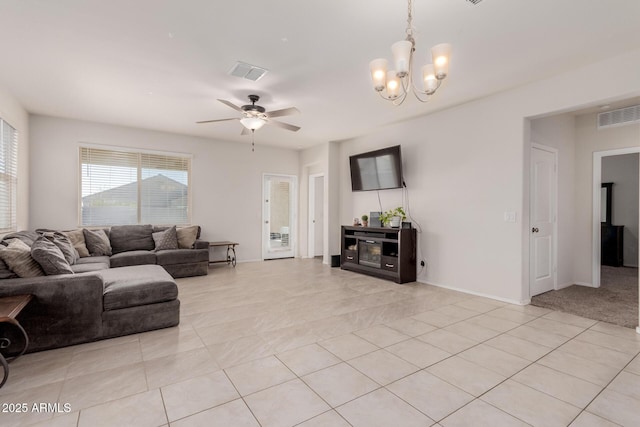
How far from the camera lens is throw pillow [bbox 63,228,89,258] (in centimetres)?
477

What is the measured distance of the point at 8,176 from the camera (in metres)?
4.26

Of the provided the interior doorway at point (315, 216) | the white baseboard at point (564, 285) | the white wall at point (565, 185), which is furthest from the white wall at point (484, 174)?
the interior doorway at point (315, 216)

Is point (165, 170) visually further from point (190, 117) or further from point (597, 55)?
point (597, 55)

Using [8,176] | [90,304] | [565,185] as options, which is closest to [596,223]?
[565,185]

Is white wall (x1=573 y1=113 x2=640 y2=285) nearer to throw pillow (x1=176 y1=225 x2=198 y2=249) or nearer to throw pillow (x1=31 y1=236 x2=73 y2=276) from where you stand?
throw pillow (x1=176 y1=225 x2=198 y2=249)

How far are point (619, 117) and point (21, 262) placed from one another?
7.22 m

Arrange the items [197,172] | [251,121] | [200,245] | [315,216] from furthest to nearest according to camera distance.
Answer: [315,216]
[197,172]
[200,245]
[251,121]

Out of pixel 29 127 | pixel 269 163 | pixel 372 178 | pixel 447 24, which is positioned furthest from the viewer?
pixel 269 163

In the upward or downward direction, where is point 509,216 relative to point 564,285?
upward

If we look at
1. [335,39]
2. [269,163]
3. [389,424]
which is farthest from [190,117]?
[389,424]

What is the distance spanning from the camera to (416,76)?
3488mm

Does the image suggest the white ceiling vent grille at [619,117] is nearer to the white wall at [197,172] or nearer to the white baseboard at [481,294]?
the white baseboard at [481,294]

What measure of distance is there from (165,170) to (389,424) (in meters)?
6.10

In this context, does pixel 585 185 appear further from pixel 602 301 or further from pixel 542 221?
pixel 602 301
